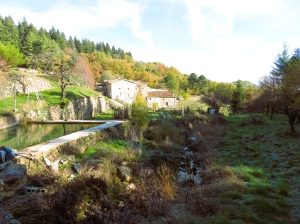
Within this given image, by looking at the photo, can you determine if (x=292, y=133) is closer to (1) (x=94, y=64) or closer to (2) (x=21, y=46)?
(2) (x=21, y=46)

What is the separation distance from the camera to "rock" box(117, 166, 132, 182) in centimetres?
536

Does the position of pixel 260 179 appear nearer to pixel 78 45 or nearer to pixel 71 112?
pixel 71 112

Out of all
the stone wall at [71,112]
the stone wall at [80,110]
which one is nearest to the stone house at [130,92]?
the stone wall at [71,112]

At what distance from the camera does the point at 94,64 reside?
2165 inches

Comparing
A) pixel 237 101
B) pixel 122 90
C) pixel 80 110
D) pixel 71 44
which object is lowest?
pixel 80 110

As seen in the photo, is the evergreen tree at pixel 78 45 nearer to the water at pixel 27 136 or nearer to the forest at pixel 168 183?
the water at pixel 27 136

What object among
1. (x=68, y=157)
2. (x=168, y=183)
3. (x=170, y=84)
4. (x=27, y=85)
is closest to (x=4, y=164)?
(x=68, y=157)

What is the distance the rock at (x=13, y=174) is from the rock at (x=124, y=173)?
88.6 inches

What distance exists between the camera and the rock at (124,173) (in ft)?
17.6

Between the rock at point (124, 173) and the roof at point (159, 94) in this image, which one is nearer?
the rock at point (124, 173)

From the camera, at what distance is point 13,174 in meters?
3.84

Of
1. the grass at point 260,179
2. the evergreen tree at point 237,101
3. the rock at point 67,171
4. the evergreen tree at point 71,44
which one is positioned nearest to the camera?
the grass at point 260,179

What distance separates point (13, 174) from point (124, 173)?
8.36 feet

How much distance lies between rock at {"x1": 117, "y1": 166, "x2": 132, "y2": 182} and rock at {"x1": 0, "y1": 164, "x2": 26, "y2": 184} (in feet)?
7.38
